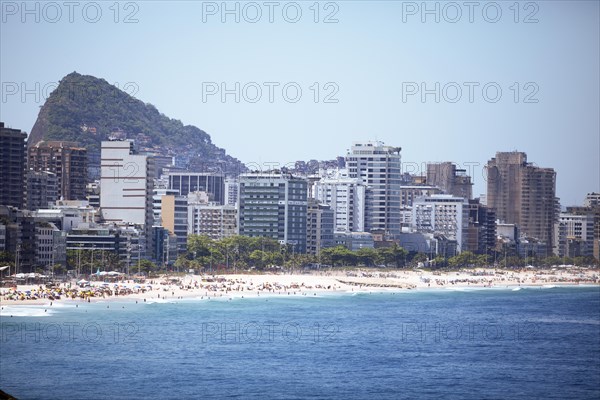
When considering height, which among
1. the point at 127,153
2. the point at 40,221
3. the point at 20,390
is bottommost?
the point at 20,390

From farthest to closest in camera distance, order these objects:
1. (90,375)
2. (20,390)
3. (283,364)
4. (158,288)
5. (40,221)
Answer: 1. (40,221)
2. (158,288)
3. (283,364)
4. (90,375)
5. (20,390)

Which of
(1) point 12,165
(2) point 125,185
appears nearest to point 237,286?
(2) point 125,185

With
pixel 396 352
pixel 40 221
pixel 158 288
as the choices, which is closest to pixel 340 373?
pixel 396 352

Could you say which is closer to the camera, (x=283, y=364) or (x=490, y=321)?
(x=283, y=364)

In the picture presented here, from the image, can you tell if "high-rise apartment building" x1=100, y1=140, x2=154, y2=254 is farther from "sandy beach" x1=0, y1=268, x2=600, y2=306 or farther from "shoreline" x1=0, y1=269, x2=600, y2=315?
"sandy beach" x1=0, y1=268, x2=600, y2=306

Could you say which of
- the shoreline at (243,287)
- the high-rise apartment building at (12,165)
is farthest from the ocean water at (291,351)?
the high-rise apartment building at (12,165)

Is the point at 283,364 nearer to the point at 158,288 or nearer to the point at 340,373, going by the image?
the point at 340,373

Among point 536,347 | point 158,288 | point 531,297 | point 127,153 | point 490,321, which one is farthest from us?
point 127,153
